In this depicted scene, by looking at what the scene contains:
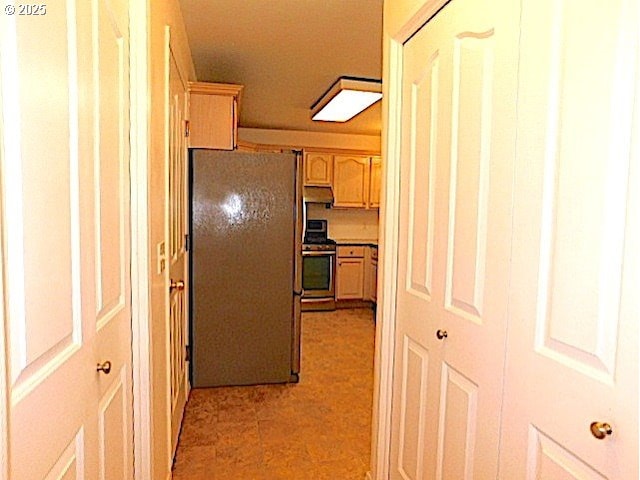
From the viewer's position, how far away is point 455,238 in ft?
4.70

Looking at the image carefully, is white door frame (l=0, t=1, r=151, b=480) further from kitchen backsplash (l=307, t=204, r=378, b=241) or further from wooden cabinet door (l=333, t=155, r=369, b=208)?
kitchen backsplash (l=307, t=204, r=378, b=241)

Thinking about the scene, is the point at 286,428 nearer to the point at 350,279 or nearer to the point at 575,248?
the point at 575,248

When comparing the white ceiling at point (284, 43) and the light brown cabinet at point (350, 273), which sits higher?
the white ceiling at point (284, 43)

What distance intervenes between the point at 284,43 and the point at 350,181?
133 inches

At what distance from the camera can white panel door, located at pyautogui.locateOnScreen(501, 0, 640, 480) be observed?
82cm

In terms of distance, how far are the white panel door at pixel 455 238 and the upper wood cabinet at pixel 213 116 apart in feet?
6.16

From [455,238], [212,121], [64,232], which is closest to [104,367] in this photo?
[64,232]

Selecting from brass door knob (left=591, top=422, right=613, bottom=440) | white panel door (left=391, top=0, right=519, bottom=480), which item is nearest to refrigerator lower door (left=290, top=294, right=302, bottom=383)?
white panel door (left=391, top=0, right=519, bottom=480)

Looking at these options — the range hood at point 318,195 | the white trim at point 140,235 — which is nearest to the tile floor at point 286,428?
the white trim at point 140,235

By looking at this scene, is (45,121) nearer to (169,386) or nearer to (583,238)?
(583,238)

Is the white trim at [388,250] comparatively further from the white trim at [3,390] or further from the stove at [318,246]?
the stove at [318,246]

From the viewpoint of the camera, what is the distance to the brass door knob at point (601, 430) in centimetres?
85

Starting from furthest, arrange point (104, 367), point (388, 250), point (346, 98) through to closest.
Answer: point (346, 98) → point (388, 250) → point (104, 367)

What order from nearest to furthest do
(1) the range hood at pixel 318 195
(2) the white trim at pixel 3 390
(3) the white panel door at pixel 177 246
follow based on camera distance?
(2) the white trim at pixel 3 390, (3) the white panel door at pixel 177 246, (1) the range hood at pixel 318 195
